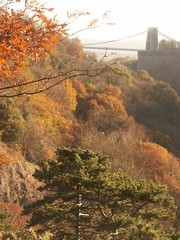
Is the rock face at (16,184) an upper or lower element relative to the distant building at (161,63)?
lower

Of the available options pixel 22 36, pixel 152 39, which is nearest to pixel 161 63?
pixel 152 39

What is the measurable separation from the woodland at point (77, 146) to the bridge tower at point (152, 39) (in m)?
27.8

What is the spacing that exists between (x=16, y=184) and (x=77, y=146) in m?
7.42

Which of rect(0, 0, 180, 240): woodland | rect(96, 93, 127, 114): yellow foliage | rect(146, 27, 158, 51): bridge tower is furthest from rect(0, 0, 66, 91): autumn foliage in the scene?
rect(146, 27, 158, 51): bridge tower

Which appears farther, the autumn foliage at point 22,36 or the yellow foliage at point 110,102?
the yellow foliage at point 110,102

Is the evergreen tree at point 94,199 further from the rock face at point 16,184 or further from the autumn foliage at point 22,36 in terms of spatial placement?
the rock face at point 16,184

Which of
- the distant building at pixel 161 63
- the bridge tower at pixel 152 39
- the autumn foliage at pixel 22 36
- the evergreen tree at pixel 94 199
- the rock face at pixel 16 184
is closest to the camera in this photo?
the autumn foliage at pixel 22 36

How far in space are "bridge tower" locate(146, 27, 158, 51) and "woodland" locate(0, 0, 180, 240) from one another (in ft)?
91.4

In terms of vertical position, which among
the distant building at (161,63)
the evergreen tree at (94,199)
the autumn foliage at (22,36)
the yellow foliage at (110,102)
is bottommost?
the evergreen tree at (94,199)

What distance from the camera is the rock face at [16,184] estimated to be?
17466 mm

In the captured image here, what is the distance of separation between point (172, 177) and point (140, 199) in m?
14.9

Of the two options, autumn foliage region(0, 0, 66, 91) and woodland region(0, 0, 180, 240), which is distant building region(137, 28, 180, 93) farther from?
autumn foliage region(0, 0, 66, 91)

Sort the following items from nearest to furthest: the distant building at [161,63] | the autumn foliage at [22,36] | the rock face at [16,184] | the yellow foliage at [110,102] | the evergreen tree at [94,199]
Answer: the autumn foliage at [22,36]
the evergreen tree at [94,199]
the rock face at [16,184]
the yellow foliage at [110,102]
the distant building at [161,63]

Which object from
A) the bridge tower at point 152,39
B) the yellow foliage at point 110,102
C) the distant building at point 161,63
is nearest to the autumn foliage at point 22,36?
the yellow foliage at point 110,102
